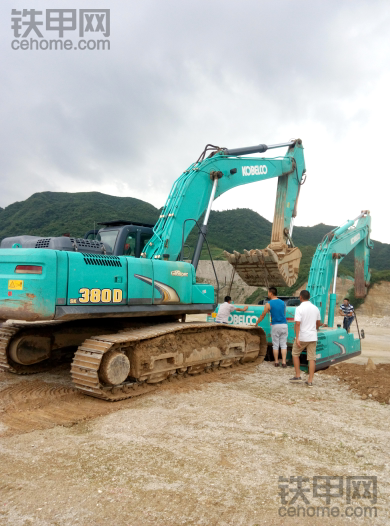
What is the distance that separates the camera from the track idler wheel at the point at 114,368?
5.60m

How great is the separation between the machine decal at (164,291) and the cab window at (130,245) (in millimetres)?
859

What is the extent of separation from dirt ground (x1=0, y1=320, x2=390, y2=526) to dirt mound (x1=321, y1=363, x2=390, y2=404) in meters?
0.11

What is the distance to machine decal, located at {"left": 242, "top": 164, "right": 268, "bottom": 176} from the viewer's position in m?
9.31

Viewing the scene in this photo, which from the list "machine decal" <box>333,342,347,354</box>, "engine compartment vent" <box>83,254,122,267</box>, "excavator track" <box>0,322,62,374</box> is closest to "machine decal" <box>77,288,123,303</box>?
"engine compartment vent" <box>83,254,122,267</box>

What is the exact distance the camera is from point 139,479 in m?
3.32

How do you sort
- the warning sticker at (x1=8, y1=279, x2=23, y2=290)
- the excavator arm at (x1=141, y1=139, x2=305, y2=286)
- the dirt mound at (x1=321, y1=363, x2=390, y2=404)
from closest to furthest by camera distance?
the warning sticker at (x1=8, y1=279, x2=23, y2=290), the dirt mound at (x1=321, y1=363, x2=390, y2=404), the excavator arm at (x1=141, y1=139, x2=305, y2=286)

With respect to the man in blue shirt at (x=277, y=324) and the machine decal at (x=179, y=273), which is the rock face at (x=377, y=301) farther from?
the machine decal at (x=179, y=273)

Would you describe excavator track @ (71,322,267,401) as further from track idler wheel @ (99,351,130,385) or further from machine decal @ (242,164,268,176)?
machine decal @ (242,164,268,176)

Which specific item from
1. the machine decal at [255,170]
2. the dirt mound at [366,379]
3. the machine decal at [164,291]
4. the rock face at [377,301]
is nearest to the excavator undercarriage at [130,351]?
the machine decal at [164,291]

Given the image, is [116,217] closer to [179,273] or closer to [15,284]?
[179,273]

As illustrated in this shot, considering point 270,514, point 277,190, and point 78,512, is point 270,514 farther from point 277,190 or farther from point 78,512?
point 277,190

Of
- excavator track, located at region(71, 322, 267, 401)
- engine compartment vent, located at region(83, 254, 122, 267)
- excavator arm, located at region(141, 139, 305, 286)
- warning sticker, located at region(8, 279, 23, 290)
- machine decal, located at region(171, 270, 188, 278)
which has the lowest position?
excavator track, located at region(71, 322, 267, 401)

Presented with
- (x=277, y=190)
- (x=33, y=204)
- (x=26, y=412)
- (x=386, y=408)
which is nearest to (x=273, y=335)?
(x=386, y=408)

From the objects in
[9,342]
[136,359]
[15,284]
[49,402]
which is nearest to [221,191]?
[136,359]
